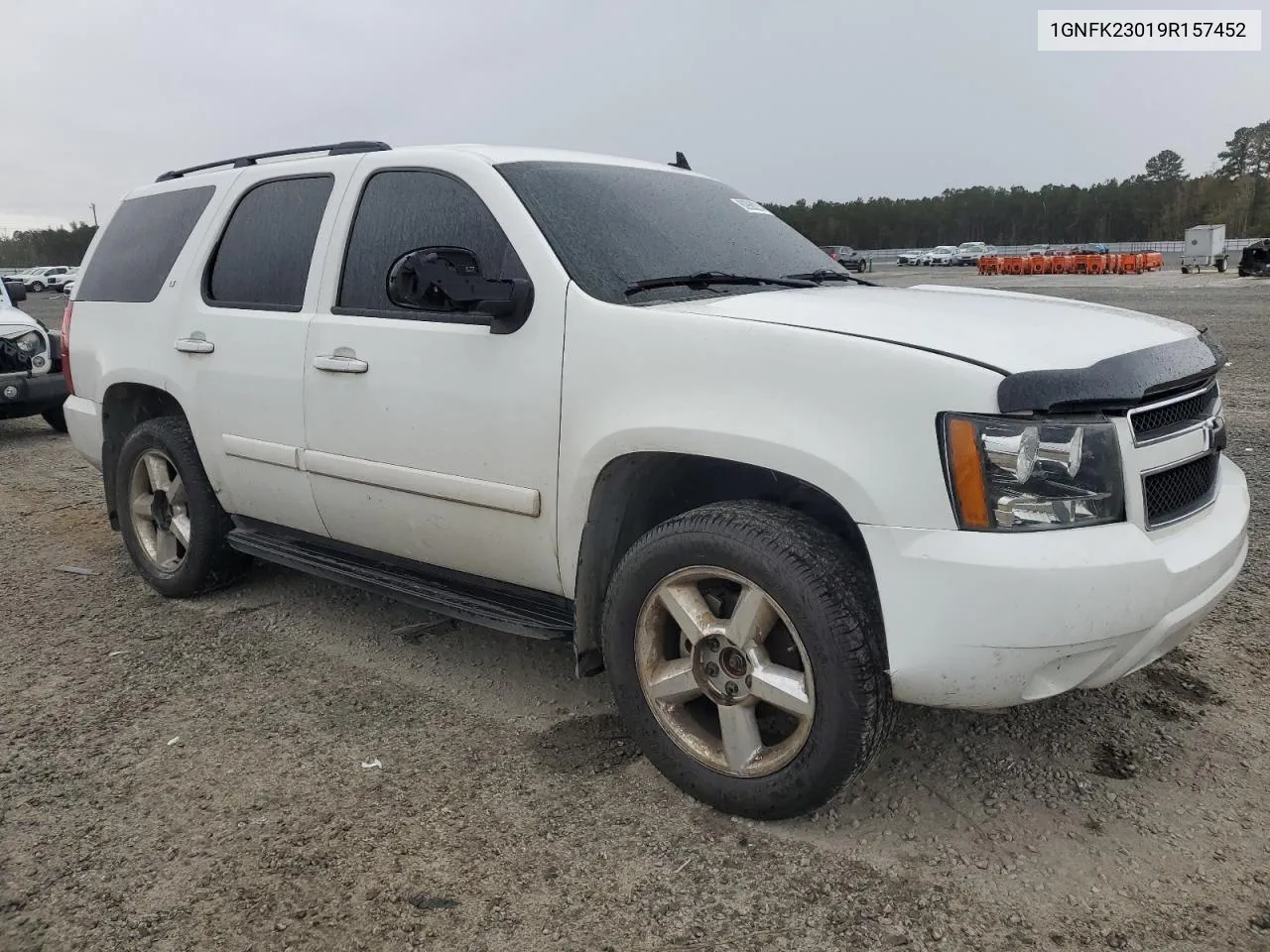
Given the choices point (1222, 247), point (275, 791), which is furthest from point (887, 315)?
point (1222, 247)

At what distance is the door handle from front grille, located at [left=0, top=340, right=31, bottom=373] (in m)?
7.02

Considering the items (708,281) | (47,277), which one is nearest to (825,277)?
(708,281)

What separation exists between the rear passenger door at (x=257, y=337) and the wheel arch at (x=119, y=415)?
0.57 m

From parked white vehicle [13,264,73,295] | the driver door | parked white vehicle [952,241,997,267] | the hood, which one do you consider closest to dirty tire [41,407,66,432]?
the driver door

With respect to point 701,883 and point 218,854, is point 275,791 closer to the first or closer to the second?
point 218,854

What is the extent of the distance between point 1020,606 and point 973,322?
0.79 meters

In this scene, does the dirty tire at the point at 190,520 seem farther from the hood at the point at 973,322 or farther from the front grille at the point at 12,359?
the front grille at the point at 12,359

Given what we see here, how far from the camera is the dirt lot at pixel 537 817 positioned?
2.32 m

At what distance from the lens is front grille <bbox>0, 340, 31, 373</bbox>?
899 centimetres

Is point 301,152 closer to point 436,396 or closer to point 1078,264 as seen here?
point 436,396

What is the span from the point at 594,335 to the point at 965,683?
4.43 ft

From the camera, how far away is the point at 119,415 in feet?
15.9

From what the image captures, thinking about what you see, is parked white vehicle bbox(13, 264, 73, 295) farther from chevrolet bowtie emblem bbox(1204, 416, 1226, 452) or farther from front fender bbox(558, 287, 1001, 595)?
chevrolet bowtie emblem bbox(1204, 416, 1226, 452)

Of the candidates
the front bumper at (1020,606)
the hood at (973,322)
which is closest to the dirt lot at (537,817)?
the front bumper at (1020,606)
